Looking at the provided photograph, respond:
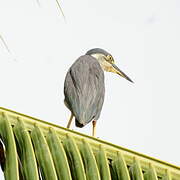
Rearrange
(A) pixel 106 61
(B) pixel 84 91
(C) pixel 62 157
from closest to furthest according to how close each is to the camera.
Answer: (C) pixel 62 157
(B) pixel 84 91
(A) pixel 106 61

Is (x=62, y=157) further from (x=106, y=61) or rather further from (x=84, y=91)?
(x=106, y=61)

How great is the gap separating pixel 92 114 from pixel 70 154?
6.70 feet

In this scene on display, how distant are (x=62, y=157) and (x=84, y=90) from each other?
7.97 ft

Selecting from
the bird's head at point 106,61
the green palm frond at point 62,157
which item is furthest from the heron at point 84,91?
the green palm frond at point 62,157

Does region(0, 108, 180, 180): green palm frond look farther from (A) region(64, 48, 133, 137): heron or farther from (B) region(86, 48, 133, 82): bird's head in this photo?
(B) region(86, 48, 133, 82): bird's head

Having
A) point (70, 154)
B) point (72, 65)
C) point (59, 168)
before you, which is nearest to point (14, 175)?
point (59, 168)

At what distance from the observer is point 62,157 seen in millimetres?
1563

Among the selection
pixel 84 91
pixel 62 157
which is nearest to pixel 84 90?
pixel 84 91

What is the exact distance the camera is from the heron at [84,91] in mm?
3586

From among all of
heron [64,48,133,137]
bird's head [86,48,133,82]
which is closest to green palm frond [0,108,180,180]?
heron [64,48,133,137]

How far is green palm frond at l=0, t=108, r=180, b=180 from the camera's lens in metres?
1.49

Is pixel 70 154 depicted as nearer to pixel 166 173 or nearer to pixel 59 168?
pixel 59 168

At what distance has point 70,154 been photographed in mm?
1628

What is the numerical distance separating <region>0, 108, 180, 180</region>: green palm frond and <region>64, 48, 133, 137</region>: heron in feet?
5.52
